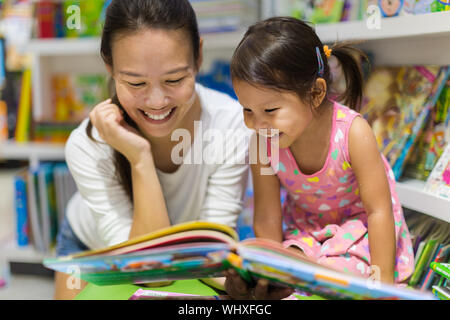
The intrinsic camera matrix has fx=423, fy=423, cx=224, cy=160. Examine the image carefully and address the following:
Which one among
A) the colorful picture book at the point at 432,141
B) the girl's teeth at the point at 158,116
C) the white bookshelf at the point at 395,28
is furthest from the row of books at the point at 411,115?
the girl's teeth at the point at 158,116

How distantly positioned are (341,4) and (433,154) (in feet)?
1.68

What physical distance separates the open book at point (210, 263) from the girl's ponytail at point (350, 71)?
0.51m

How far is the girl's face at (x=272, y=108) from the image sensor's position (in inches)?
31.1

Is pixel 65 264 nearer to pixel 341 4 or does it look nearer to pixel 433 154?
pixel 433 154

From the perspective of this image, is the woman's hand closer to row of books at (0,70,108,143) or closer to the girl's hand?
the girl's hand

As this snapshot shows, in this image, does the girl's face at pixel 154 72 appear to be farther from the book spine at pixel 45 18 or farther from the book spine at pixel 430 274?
the book spine at pixel 45 18

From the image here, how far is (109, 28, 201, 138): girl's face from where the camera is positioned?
0.85m

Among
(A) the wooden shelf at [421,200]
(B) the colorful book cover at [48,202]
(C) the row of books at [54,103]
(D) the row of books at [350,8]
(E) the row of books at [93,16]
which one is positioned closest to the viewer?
(A) the wooden shelf at [421,200]

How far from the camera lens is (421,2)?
1.02 m

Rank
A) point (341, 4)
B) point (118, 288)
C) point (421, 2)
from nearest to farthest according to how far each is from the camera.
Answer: point (118, 288), point (421, 2), point (341, 4)

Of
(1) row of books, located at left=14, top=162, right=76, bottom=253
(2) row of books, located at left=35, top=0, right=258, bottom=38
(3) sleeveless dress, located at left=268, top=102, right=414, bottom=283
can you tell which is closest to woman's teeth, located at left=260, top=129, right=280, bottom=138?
(3) sleeveless dress, located at left=268, top=102, right=414, bottom=283

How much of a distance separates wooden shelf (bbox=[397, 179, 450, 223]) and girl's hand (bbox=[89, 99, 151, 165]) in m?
0.63

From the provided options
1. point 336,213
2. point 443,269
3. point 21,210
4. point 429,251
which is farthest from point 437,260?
point 21,210

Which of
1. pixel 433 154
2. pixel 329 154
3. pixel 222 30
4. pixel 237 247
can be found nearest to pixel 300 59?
pixel 329 154
